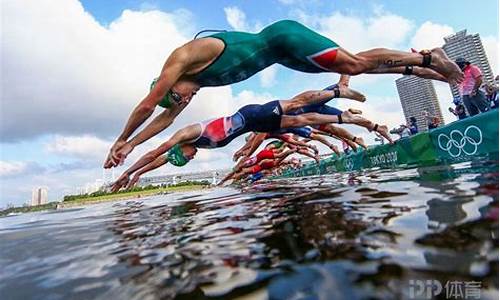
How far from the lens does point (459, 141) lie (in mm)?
4480

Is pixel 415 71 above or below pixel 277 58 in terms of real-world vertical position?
below

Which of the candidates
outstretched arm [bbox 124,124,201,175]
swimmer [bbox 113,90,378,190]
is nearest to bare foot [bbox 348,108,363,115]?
swimmer [bbox 113,90,378,190]

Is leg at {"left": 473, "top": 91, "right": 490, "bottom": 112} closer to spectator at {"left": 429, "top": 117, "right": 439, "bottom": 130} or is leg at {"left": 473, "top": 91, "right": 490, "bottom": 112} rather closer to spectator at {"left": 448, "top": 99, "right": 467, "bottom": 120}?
spectator at {"left": 448, "top": 99, "right": 467, "bottom": 120}

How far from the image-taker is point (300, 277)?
0.80 m

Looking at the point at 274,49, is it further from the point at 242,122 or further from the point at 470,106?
the point at 470,106

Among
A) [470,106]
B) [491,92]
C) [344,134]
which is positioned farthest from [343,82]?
[491,92]

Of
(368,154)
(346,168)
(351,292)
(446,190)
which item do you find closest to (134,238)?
(351,292)

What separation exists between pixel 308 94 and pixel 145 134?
2694 millimetres

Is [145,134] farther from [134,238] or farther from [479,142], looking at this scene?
[479,142]

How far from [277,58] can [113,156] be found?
2241mm

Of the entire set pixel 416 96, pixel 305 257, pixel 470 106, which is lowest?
pixel 305 257

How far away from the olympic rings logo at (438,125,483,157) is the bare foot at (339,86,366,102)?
53.2 inches

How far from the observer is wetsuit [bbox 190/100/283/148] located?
205 inches

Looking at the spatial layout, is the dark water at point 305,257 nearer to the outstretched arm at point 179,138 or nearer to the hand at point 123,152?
the hand at point 123,152
